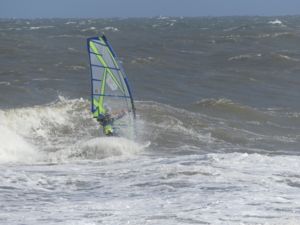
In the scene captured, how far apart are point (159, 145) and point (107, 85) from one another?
64.3 inches

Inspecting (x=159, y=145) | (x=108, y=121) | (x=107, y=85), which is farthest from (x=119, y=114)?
(x=159, y=145)

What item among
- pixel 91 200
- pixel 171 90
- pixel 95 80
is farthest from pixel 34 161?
pixel 171 90

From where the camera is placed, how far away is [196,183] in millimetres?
7969

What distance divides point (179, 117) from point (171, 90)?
4.21 m

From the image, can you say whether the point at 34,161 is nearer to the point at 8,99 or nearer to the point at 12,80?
the point at 8,99

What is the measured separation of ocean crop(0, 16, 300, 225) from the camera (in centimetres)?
674

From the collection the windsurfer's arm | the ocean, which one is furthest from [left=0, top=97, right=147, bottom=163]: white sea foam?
the windsurfer's arm

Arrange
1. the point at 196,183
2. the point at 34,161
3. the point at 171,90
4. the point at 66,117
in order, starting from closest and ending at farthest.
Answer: the point at 196,183 → the point at 34,161 → the point at 66,117 → the point at 171,90

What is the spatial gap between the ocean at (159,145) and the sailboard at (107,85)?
47 centimetres

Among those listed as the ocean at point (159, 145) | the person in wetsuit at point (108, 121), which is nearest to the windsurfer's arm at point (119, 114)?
the person in wetsuit at point (108, 121)

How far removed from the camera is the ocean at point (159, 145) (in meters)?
6.74

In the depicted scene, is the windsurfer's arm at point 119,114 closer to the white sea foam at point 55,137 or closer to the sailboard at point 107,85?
the sailboard at point 107,85

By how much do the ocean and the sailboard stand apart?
465 millimetres

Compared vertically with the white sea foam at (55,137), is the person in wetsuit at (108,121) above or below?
above
